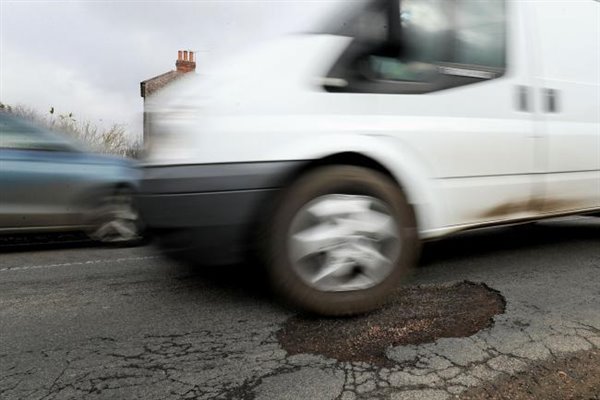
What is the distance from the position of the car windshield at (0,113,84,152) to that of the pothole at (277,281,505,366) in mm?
3735

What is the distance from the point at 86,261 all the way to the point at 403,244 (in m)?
3.03

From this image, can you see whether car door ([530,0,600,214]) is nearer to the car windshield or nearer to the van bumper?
the van bumper

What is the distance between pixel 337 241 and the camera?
274cm

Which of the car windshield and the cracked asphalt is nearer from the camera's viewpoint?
the cracked asphalt

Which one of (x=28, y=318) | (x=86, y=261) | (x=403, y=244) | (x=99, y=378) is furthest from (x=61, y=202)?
(x=403, y=244)

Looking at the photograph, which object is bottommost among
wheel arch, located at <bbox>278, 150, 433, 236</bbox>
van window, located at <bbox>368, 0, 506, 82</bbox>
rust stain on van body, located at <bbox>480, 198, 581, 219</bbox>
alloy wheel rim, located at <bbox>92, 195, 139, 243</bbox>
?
alloy wheel rim, located at <bbox>92, 195, 139, 243</bbox>

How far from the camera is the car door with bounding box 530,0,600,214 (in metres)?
3.48

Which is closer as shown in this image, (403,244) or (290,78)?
(290,78)

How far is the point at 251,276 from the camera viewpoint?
3564 millimetres

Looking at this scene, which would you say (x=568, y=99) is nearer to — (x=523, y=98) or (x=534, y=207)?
(x=523, y=98)

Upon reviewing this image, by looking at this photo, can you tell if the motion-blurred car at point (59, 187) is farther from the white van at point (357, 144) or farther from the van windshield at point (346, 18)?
the van windshield at point (346, 18)

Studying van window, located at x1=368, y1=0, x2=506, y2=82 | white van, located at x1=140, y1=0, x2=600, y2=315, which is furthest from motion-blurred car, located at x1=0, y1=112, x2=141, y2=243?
van window, located at x1=368, y1=0, x2=506, y2=82

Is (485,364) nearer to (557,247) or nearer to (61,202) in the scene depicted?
(557,247)

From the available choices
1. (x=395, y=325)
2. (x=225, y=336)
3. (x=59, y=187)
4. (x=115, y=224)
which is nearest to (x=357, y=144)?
(x=395, y=325)
